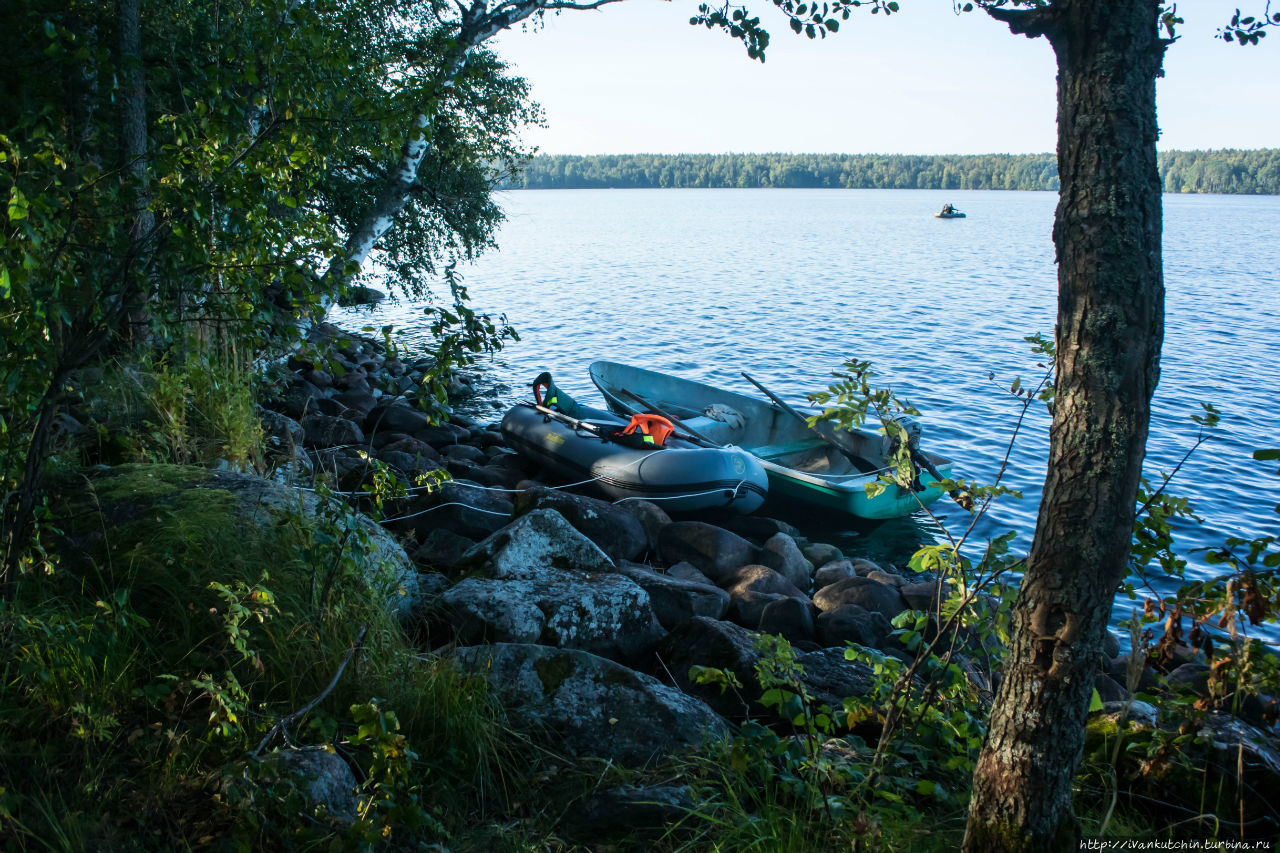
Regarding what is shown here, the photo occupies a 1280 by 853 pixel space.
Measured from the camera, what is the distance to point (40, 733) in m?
2.53

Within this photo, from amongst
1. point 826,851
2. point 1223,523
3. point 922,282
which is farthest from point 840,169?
point 826,851

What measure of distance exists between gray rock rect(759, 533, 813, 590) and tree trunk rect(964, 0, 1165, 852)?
17.3ft

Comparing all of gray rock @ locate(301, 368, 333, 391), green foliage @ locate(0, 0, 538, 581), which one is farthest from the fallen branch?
gray rock @ locate(301, 368, 333, 391)

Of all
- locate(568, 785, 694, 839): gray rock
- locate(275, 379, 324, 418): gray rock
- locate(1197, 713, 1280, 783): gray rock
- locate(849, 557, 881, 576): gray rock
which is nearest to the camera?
locate(568, 785, 694, 839): gray rock

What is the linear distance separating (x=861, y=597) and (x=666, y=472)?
2.49 metres

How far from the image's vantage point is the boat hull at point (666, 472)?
844 centimetres

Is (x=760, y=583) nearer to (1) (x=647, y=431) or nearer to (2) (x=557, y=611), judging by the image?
(1) (x=647, y=431)

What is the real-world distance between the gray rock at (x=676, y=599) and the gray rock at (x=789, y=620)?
1.93ft

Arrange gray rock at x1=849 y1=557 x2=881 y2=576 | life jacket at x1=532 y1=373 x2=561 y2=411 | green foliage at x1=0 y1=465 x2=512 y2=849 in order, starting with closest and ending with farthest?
green foliage at x1=0 y1=465 x2=512 y2=849
gray rock at x1=849 y1=557 x2=881 y2=576
life jacket at x1=532 y1=373 x2=561 y2=411

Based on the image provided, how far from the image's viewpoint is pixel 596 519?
6570 millimetres

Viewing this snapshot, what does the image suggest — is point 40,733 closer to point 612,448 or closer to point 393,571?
point 393,571

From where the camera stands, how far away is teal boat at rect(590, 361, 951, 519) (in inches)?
354

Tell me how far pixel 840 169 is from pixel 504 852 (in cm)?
12688

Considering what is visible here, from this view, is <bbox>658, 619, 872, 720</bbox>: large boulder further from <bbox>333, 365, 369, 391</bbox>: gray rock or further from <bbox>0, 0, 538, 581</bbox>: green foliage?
<bbox>333, 365, 369, 391</bbox>: gray rock
